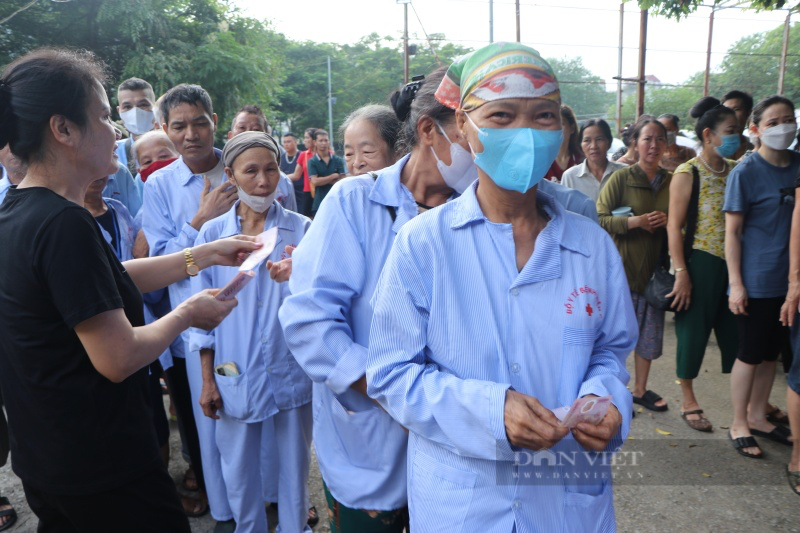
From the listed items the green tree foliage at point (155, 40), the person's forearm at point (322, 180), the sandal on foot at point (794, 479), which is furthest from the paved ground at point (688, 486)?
the green tree foliage at point (155, 40)

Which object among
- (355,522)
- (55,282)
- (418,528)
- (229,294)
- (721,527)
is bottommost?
(721,527)

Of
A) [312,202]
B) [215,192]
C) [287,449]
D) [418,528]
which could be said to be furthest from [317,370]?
[312,202]

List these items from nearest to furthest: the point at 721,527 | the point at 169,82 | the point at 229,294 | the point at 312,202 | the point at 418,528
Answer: the point at 418,528 < the point at 229,294 < the point at 721,527 < the point at 312,202 < the point at 169,82

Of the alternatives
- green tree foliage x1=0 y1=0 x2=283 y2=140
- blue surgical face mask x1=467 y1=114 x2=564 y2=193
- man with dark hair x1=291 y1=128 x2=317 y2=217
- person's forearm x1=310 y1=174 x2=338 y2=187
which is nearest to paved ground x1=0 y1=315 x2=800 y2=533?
blue surgical face mask x1=467 y1=114 x2=564 y2=193

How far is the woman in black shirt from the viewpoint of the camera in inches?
60.0

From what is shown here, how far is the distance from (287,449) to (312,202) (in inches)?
330

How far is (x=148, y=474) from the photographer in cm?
177

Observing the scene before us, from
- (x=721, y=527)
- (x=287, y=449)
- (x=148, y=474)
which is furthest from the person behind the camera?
(x=721, y=527)

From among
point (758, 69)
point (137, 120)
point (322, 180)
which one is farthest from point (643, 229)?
point (758, 69)

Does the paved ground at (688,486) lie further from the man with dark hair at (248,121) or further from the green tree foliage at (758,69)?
the green tree foliage at (758,69)

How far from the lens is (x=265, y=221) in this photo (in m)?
2.79

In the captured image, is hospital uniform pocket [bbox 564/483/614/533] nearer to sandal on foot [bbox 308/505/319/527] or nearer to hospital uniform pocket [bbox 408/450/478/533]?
hospital uniform pocket [bbox 408/450/478/533]

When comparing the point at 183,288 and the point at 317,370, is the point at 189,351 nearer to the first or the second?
the point at 183,288

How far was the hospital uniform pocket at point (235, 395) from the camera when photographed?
8.53 feet
